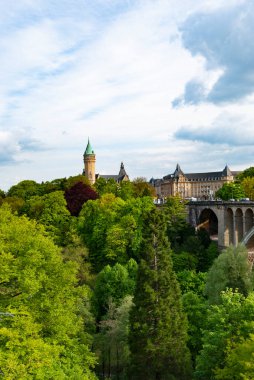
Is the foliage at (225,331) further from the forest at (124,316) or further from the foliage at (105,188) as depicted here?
the foliage at (105,188)

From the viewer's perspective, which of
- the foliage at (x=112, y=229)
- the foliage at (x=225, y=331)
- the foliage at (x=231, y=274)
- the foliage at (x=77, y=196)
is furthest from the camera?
the foliage at (x=77, y=196)

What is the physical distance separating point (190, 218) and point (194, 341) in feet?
144

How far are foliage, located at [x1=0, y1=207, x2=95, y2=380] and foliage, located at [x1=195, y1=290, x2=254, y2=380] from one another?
17.3 ft

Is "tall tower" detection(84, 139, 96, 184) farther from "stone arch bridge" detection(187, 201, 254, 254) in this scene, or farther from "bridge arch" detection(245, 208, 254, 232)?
"bridge arch" detection(245, 208, 254, 232)

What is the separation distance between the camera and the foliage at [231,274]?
117ft

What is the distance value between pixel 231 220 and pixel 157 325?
37.9 metres

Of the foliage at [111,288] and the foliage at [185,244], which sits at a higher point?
the foliage at [185,244]

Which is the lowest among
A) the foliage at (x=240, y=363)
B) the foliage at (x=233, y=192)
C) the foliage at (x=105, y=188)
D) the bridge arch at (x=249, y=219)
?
the foliage at (x=240, y=363)

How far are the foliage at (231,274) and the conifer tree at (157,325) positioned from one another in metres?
7.14

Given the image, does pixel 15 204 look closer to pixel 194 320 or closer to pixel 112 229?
pixel 112 229

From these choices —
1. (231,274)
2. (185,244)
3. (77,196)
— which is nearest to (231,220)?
(185,244)

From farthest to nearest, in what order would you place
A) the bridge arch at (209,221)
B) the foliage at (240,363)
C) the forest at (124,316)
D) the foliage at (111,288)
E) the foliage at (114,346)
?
the bridge arch at (209,221) < the foliage at (111,288) < the foliage at (114,346) < the forest at (124,316) < the foliage at (240,363)

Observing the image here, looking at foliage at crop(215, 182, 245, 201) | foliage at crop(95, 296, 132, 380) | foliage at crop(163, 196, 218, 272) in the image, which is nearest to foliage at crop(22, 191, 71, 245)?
foliage at crop(163, 196, 218, 272)

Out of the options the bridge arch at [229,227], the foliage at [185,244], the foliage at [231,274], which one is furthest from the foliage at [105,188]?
the foliage at [231,274]
